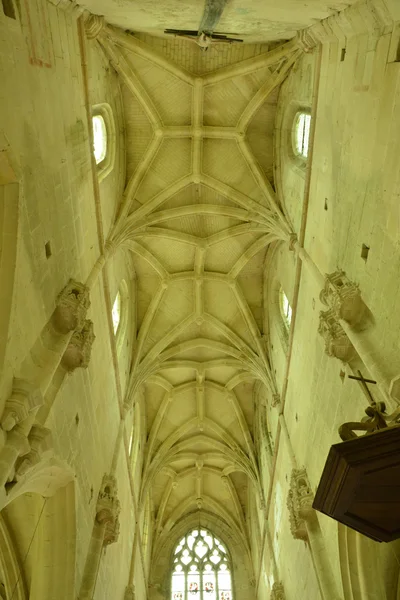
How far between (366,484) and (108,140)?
11026 millimetres

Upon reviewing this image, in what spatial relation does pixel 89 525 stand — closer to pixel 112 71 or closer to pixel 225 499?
pixel 112 71

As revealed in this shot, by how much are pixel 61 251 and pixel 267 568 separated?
12272 mm

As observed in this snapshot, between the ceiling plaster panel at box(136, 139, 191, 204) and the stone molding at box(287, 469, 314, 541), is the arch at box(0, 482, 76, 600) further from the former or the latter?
the ceiling plaster panel at box(136, 139, 191, 204)

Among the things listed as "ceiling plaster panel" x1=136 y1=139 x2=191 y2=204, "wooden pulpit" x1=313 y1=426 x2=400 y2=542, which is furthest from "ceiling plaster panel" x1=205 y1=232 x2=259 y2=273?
"wooden pulpit" x1=313 y1=426 x2=400 y2=542

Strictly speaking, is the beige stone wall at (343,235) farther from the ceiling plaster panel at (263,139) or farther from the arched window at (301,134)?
the ceiling plaster panel at (263,139)

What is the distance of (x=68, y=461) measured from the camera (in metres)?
8.07

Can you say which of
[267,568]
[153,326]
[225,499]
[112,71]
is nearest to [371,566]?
[267,568]

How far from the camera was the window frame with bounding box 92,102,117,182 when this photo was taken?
39.0 feet

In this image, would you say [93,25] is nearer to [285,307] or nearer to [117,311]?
[117,311]

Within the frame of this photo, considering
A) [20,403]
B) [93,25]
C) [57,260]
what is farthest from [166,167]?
[20,403]

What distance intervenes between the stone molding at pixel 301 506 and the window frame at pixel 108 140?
27.3 ft

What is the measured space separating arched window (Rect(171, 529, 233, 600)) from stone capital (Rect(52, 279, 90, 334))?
14136 millimetres

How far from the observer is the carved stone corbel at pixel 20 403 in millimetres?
5625

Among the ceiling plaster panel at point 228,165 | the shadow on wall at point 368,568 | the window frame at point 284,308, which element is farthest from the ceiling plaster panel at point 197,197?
the shadow on wall at point 368,568
